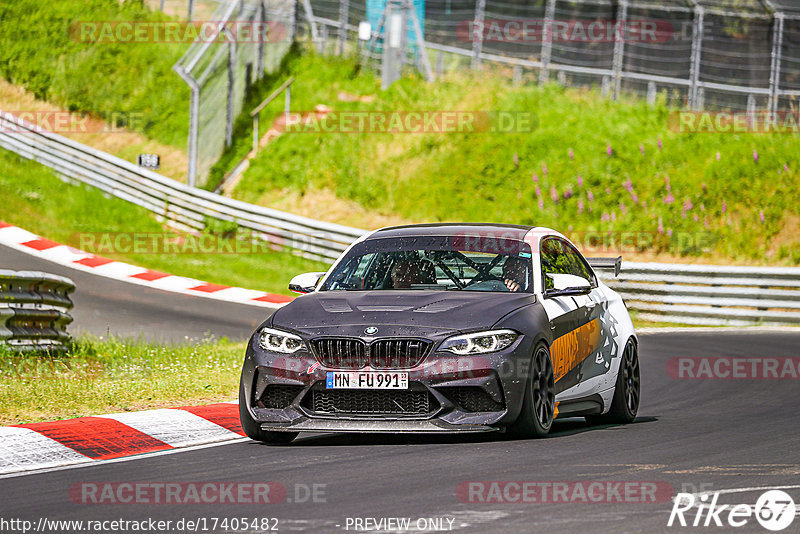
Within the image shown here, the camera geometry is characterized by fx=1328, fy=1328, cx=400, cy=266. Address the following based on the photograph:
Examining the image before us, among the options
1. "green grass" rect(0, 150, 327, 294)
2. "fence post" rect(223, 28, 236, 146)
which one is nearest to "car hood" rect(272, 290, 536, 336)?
"green grass" rect(0, 150, 327, 294)

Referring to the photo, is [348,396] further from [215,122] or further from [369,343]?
[215,122]

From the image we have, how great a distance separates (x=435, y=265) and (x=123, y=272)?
1604 cm

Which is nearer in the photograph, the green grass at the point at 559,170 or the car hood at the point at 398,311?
the car hood at the point at 398,311

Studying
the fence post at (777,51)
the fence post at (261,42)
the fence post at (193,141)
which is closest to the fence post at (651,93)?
the fence post at (777,51)

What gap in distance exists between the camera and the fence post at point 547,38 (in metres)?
30.1

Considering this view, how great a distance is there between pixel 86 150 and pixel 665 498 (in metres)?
24.7

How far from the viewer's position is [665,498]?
255 inches

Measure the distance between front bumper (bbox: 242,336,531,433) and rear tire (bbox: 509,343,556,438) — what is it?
0.27 feet

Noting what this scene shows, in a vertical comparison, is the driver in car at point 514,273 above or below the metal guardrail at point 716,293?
above

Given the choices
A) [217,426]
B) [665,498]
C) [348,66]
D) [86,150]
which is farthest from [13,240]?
[665,498]

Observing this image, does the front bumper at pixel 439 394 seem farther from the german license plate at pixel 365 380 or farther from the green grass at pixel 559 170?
the green grass at pixel 559 170
